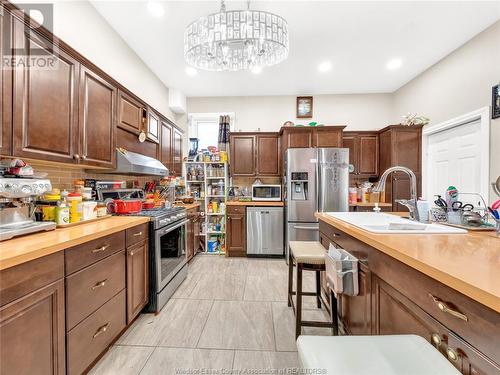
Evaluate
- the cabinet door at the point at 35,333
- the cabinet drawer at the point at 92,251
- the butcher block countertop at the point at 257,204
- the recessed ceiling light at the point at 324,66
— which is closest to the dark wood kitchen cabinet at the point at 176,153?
the butcher block countertop at the point at 257,204

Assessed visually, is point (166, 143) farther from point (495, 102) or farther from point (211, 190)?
point (495, 102)

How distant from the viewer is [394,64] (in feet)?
10.5

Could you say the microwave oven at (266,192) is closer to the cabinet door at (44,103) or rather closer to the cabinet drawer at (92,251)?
the cabinet drawer at (92,251)

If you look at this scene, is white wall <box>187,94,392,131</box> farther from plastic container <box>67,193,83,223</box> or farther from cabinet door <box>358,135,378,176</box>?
plastic container <box>67,193,83,223</box>

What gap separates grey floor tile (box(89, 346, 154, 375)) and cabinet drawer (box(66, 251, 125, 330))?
0.42 m

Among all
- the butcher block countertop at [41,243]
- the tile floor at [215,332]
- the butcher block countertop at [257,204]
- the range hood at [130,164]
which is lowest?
the tile floor at [215,332]

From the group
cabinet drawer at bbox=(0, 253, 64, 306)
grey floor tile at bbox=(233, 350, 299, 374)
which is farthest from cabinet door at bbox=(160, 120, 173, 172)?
grey floor tile at bbox=(233, 350, 299, 374)

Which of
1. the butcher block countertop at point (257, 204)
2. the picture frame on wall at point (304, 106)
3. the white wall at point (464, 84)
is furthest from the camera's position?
the picture frame on wall at point (304, 106)

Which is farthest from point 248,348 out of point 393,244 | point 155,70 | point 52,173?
point 155,70

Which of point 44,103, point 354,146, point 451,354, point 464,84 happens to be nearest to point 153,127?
point 44,103

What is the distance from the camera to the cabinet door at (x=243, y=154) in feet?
13.0

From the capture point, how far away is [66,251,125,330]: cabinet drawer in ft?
4.04

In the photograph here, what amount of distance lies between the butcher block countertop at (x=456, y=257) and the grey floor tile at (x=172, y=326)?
1.53 meters

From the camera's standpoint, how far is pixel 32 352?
1.00 m
